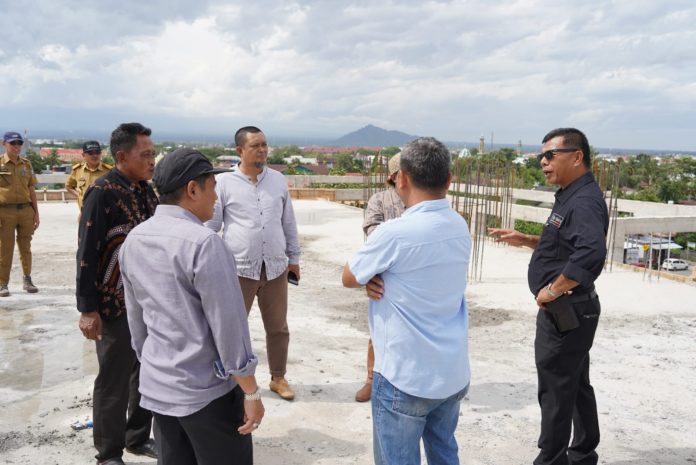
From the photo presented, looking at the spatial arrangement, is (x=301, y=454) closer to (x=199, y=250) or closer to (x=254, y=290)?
(x=254, y=290)

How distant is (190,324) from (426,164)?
37.3 inches

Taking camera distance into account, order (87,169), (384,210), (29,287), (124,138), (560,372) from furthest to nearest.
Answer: (87,169) → (29,287) → (384,210) → (124,138) → (560,372)

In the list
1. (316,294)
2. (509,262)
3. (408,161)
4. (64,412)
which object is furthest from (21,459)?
(509,262)

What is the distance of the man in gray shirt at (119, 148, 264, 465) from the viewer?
1.80 m

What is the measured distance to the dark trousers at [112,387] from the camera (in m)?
2.79

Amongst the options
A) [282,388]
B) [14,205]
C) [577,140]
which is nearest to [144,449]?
[282,388]

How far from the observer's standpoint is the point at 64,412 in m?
3.54

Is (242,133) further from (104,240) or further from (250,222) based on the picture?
(104,240)

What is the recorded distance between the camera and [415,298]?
6.16ft

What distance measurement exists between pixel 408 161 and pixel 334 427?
83.0 inches

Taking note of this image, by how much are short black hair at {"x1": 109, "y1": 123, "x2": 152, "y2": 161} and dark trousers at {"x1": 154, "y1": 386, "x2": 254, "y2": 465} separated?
1.48 meters

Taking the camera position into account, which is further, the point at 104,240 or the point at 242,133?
the point at 242,133

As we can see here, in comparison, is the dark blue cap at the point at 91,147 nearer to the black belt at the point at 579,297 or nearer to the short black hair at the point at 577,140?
the short black hair at the point at 577,140

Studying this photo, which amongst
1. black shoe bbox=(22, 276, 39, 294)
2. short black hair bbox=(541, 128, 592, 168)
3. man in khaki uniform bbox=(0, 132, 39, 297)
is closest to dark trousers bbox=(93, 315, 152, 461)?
short black hair bbox=(541, 128, 592, 168)
